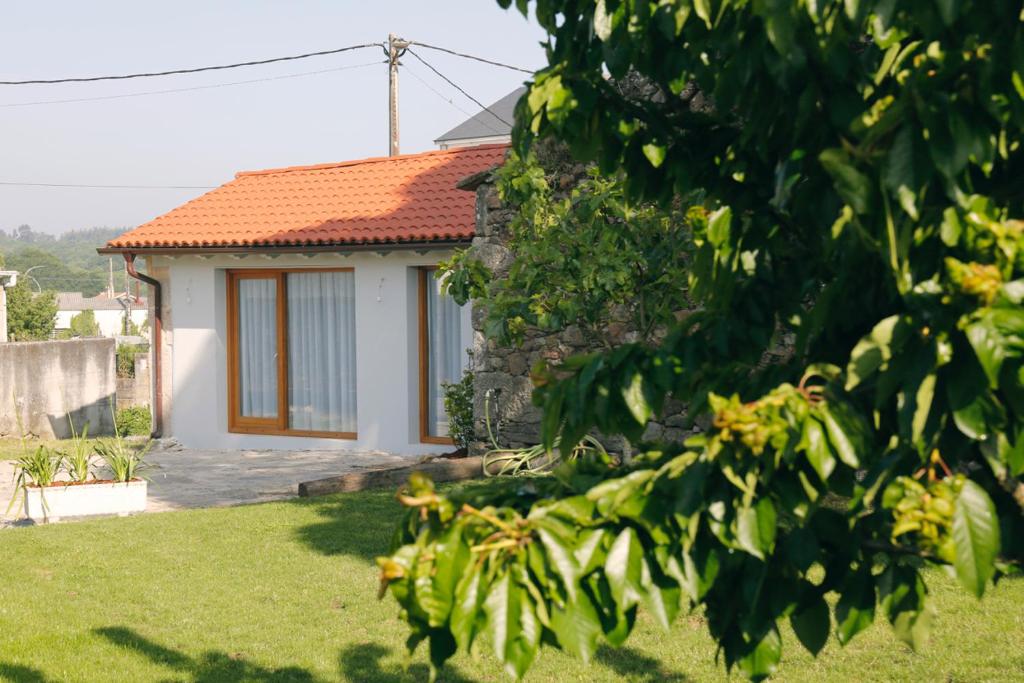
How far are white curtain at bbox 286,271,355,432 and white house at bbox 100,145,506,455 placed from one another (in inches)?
0.8

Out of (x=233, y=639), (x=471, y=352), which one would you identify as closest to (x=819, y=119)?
(x=233, y=639)

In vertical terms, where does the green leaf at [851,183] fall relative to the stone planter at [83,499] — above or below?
above

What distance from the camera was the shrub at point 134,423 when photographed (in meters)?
19.0

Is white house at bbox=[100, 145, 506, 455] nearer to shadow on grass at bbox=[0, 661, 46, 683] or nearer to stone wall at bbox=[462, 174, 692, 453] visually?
stone wall at bbox=[462, 174, 692, 453]

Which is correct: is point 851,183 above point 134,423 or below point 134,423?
above

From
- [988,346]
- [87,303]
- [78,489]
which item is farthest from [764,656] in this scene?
[87,303]

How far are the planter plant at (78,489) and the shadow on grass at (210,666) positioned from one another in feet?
14.7

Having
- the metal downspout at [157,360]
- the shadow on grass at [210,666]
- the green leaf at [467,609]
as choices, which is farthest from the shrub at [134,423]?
the green leaf at [467,609]

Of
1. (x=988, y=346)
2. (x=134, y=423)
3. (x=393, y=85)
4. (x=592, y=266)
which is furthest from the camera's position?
(x=393, y=85)

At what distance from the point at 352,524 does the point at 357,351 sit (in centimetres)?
586

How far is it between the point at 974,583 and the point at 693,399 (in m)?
0.68

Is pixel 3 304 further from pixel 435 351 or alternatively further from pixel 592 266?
pixel 592 266

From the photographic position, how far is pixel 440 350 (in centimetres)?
1530

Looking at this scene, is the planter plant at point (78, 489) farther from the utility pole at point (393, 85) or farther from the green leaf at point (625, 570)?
the utility pole at point (393, 85)
